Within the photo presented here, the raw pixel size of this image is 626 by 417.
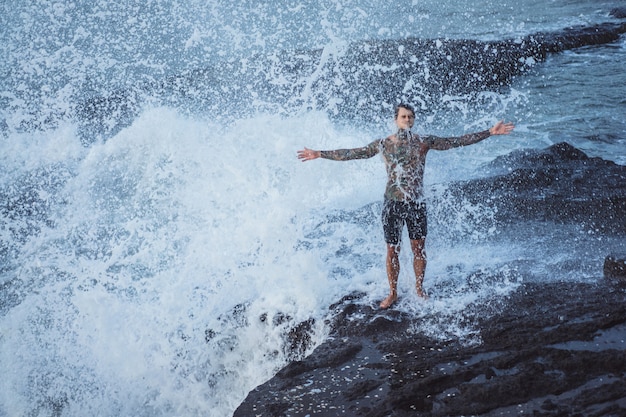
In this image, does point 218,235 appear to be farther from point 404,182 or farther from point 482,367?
point 482,367

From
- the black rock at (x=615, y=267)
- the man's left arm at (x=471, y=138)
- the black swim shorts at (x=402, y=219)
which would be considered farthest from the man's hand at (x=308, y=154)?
the black rock at (x=615, y=267)

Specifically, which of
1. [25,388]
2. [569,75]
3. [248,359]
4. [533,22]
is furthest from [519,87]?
[25,388]

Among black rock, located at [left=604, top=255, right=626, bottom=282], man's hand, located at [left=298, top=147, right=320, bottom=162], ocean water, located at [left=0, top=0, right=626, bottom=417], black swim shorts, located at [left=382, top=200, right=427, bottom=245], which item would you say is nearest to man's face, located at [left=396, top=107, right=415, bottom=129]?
black swim shorts, located at [left=382, top=200, right=427, bottom=245]

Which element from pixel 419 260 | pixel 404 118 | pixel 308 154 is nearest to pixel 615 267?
pixel 419 260

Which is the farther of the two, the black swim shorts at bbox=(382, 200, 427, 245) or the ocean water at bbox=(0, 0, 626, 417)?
the ocean water at bbox=(0, 0, 626, 417)

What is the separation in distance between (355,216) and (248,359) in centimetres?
341

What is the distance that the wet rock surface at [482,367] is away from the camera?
146 inches

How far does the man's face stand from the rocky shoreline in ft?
5.65

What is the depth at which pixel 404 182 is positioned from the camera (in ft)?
16.9

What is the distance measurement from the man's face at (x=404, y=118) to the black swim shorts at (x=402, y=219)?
71 centimetres

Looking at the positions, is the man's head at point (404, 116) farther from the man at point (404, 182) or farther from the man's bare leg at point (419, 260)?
the man's bare leg at point (419, 260)

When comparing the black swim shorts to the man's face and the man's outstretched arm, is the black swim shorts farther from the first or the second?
the man's face

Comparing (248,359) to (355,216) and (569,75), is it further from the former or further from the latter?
(569,75)

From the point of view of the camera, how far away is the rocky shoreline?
A: 12.2 feet
